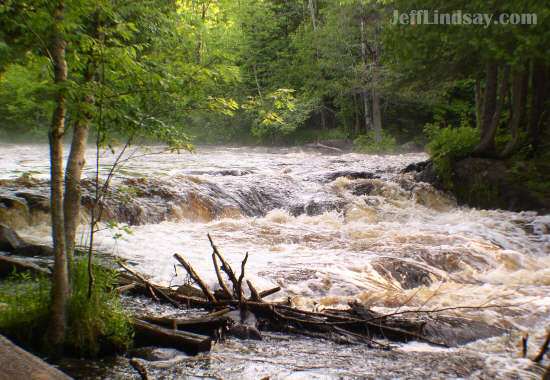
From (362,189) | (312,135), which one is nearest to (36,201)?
(362,189)

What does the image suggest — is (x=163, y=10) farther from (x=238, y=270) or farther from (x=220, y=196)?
(x=220, y=196)

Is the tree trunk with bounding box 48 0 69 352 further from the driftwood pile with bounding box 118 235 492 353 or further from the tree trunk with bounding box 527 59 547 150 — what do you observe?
the tree trunk with bounding box 527 59 547 150

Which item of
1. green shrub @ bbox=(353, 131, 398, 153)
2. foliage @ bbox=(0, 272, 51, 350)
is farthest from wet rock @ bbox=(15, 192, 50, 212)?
green shrub @ bbox=(353, 131, 398, 153)

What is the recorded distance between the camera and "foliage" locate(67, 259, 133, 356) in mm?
3020

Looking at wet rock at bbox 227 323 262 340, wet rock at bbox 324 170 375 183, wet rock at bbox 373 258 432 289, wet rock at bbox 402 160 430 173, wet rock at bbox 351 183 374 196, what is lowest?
wet rock at bbox 373 258 432 289

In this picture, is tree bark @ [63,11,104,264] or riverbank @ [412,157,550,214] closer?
tree bark @ [63,11,104,264]

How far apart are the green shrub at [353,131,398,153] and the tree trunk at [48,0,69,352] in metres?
23.1

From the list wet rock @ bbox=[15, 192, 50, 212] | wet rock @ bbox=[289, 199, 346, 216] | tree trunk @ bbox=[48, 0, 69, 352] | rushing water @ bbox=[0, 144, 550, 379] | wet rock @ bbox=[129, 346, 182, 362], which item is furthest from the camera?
wet rock @ bbox=[289, 199, 346, 216]

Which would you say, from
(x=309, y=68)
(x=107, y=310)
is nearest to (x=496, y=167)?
(x=107, y=310)

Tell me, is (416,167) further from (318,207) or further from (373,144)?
(373,144)

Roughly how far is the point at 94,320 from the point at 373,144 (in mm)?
24056

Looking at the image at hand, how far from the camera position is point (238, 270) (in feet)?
20.5

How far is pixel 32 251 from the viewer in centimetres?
605

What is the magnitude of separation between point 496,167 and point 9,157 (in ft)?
64.6
